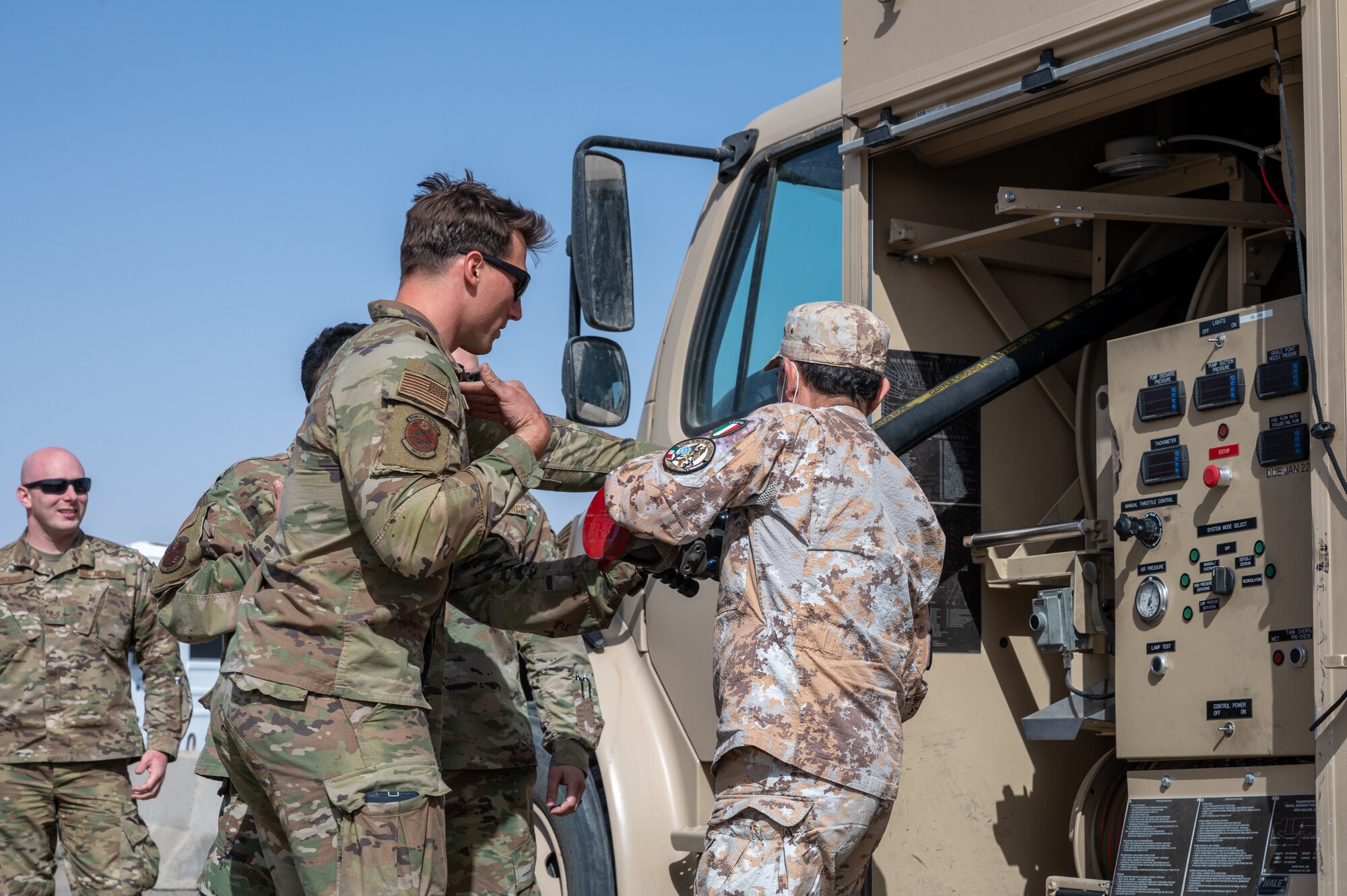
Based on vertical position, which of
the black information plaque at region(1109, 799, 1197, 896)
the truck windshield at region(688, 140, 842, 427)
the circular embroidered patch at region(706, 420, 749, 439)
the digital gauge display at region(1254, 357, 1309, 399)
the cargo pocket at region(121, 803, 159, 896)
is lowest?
the cargo pocket at region(121, 803, 159, 896)

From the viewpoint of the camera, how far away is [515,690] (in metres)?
3.92

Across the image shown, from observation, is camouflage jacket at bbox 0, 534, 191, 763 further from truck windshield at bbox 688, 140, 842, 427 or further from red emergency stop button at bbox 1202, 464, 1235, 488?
red emergency stop button at bbox 1202, 464, 1235, 488

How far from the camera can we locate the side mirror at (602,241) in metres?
4.02

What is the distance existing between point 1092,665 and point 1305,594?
747 millimetres

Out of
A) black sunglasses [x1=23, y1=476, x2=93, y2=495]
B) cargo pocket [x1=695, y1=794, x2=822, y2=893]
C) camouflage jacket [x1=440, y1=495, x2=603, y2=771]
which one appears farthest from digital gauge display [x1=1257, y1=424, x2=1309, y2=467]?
black sunglasses [x1=23, y1=476, x2=93, y2=495]

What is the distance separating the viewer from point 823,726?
110 inches

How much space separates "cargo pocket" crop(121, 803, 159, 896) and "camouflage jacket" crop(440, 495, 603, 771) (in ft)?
8.16

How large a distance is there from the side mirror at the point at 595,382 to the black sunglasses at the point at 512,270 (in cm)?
104

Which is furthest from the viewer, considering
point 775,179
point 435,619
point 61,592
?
point 61,592

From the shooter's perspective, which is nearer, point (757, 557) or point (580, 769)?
point (757, 557)

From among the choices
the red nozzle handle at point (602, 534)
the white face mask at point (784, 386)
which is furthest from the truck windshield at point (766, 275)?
the red nozzle handle at point (602, 534)

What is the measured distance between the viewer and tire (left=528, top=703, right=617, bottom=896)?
402 cm

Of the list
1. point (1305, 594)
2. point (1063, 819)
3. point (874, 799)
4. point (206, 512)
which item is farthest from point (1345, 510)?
point (206, 512)

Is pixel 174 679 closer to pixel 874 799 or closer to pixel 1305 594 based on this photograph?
pixel 874 799
